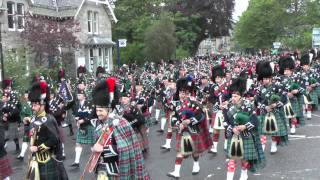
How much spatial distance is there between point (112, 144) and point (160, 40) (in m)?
32.8

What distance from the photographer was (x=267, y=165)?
961 centimetres

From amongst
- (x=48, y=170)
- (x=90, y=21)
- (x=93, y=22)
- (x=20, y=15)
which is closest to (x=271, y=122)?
(x=48, y=170)

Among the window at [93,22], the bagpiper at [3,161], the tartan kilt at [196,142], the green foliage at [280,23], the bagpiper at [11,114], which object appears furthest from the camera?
the green foliage at [280,23]

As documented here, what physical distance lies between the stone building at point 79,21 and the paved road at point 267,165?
15912 mm

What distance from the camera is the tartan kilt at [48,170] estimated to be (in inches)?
251

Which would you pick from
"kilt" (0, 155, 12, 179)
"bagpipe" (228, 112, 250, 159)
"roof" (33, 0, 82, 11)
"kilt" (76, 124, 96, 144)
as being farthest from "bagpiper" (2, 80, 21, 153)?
"roof" (33, 0, 82, 11)

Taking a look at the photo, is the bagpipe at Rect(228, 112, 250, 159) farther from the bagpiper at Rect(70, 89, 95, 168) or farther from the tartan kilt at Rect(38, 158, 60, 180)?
the bagpiper at Rect(70, 89, 95, 168)

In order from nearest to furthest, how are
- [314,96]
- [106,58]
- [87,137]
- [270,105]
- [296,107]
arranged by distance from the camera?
[270,105] → [87,137] → [296,107] → [314,96] → [106,58]

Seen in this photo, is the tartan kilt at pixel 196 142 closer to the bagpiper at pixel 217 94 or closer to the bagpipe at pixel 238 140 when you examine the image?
the bagpipe at pixel 238 140

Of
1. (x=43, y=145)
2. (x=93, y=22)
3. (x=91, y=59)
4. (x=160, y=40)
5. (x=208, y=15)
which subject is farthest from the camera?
(x=208, y=15)

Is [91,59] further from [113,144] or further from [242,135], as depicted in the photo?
[113,144]

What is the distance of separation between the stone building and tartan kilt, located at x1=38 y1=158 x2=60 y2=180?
20647mm

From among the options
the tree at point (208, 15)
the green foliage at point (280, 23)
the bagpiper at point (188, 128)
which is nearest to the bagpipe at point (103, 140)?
the bagpiper at point (188, 128)

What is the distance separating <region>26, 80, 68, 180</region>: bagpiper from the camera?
6312 mm
